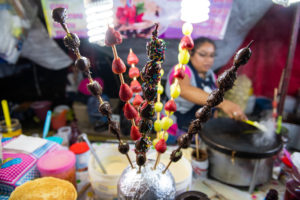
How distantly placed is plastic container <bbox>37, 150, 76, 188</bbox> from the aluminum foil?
0.43 m

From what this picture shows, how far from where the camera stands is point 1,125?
67.8 inches

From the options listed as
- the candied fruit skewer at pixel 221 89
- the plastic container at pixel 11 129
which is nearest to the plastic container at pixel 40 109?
the plastic container at pixel 11 129

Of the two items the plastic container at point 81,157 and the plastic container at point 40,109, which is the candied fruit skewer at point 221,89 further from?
the plastic container at point 40,109

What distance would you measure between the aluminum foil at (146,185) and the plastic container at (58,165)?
430mm

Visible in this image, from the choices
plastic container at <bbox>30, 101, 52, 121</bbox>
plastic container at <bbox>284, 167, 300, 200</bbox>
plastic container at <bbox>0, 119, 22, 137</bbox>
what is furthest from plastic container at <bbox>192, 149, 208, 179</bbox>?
plastic container at <bbox>30, 101, 52, 121</bbox>

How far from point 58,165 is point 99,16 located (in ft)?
2.85

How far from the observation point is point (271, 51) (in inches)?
153

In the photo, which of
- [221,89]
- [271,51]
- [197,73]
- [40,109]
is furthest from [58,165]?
[271,51]

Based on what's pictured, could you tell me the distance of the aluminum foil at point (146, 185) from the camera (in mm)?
817

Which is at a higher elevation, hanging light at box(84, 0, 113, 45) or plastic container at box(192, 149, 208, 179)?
hanging light at box(84, 0, 113, 45)

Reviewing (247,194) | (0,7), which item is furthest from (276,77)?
(0,7)

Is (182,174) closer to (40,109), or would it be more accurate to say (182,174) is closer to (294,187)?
(294,187)

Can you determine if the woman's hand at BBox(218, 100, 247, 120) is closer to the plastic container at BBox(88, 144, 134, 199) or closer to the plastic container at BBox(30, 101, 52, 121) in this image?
the plastic container at BBox(88, 144, 134, 199)

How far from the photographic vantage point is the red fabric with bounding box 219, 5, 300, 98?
3521 mm
